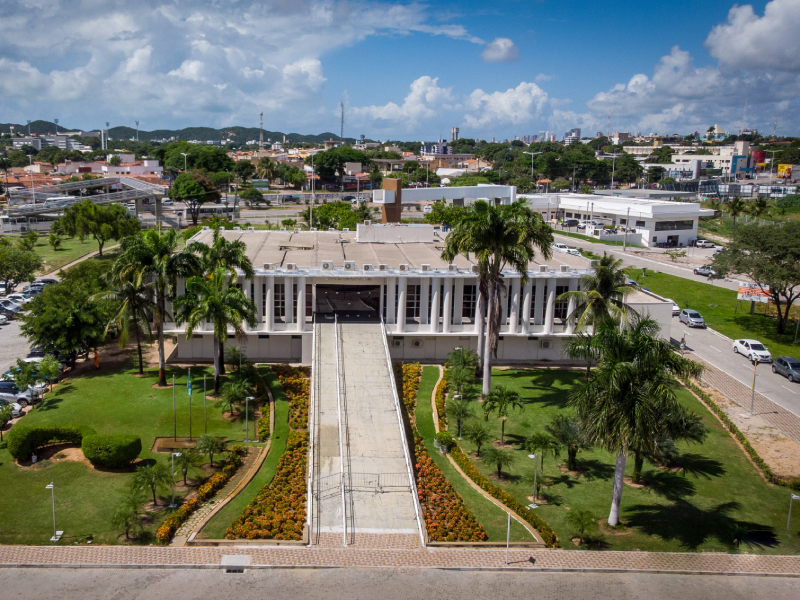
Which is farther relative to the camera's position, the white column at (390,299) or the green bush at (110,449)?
the white column at (390,299)

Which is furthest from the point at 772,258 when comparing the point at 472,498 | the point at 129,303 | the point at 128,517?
the point at 128,517

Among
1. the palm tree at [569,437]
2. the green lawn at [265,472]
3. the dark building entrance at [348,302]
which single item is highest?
the dark building entrance at [348,302]

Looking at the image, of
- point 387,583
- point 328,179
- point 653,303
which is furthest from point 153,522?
point 328,179

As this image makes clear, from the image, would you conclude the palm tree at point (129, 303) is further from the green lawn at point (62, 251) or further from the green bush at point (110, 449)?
the green lawn at point (62, 251)

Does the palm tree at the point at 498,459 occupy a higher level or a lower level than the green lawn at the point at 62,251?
lower

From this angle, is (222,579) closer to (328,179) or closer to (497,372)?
(497,372)

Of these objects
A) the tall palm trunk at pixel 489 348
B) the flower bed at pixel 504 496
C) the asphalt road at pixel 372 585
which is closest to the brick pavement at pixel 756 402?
the asphalt road at pixel 372 585

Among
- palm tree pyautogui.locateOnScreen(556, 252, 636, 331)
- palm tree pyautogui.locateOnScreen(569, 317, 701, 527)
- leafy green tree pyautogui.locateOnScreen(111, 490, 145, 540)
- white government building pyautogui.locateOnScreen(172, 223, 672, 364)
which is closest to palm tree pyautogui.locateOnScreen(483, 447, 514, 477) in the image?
palm tree pyautogui.locateOnScreen(569, 317, 701, 527)
